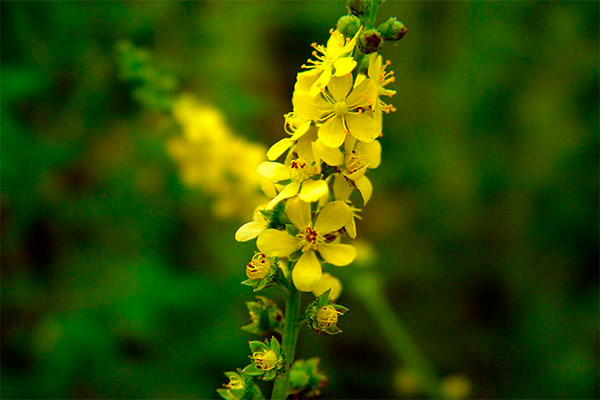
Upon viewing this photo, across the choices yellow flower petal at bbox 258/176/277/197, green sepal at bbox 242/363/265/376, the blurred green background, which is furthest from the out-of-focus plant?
green sepal at bbox 242/363/265/376

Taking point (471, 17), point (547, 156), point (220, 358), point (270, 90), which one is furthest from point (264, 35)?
point (220, 358)

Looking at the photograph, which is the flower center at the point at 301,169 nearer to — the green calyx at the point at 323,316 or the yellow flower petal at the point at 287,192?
the yellow flower petal at the point at 287,192

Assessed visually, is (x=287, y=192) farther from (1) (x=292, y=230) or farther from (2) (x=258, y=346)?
(2) (x=258, y=346)

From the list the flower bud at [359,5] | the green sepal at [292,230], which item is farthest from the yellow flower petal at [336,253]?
the flower bud at [359,5]

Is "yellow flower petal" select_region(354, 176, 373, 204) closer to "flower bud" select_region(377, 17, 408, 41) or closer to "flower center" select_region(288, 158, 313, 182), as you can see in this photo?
"flower center" select_region(288, 158, 313, 182)

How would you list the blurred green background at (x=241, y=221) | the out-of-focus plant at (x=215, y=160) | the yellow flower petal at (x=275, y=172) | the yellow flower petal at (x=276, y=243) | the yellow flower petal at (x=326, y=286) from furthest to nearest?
the blurred green background at (x=241, y=221), the out-of-focus plant at (x=215, y=160), the yellow flower petal at (x=326, y=286), the yellow flower petal at (x=275, y=172), the yellow flower petal at (x=276, y=243)

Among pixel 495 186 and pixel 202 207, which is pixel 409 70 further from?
pixel 202 207
